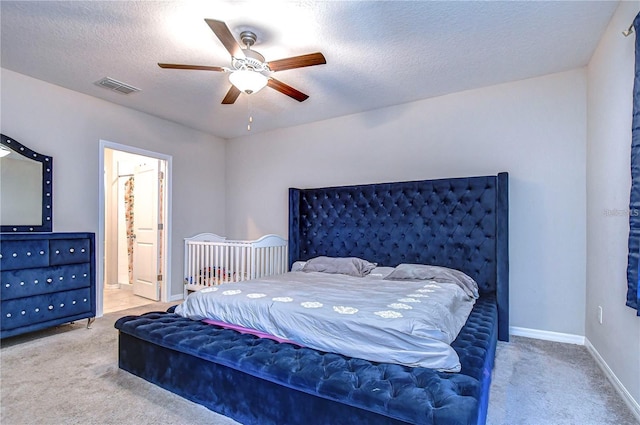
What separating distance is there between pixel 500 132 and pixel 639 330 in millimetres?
2118

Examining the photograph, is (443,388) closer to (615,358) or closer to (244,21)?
(615,358)

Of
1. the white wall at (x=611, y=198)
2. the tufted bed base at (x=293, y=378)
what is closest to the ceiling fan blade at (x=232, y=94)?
the tufted bed base at (x=293, y=378)

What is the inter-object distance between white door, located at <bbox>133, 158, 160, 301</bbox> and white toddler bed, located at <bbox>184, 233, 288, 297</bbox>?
47cm

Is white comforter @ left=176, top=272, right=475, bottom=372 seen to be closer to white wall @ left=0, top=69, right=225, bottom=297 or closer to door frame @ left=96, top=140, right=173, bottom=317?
door frame @ left=96, top=140, right=173, bottom=317

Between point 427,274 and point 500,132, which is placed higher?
point 500,132

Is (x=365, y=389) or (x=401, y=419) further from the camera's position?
(x=365, y=389)

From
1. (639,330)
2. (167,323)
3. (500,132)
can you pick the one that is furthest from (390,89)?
(167,323)

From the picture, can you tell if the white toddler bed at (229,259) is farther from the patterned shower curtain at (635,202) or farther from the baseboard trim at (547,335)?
the patterned shower curtain at (635,202)

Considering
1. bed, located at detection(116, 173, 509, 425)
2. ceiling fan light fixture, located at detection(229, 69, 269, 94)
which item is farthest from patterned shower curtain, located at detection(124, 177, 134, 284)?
ceiling fan light fixture, located at detection(229, 69, 269, 94)

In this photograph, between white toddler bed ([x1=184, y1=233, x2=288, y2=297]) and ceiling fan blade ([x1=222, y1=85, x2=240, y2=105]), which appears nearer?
ceiling fan blade ([x1=222, y1=85, x2=240, y2=105])

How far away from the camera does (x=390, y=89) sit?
346 cm

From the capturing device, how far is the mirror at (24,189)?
3.06 m

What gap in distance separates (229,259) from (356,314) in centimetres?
284

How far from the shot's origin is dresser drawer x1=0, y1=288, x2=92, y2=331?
9.16 feet
